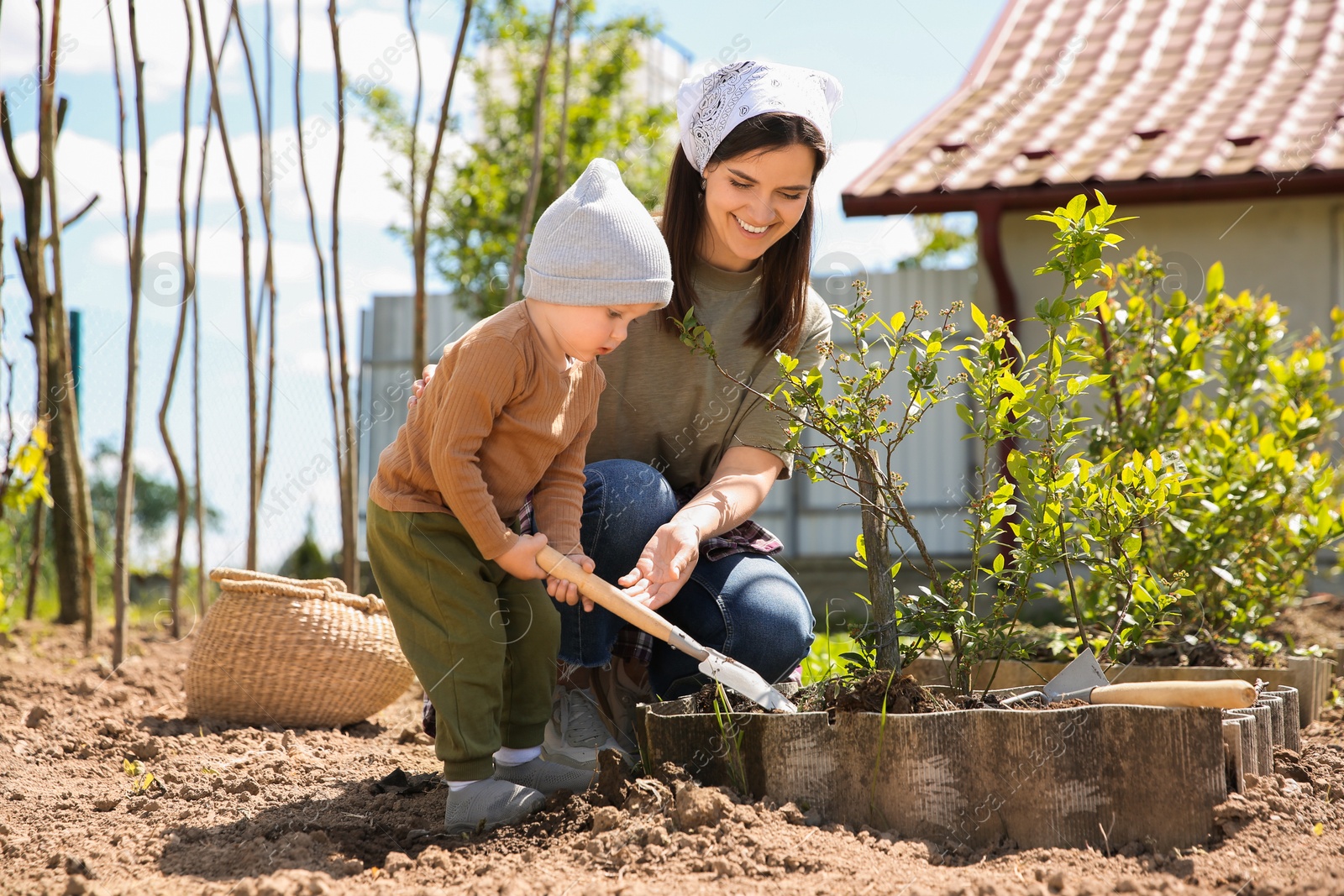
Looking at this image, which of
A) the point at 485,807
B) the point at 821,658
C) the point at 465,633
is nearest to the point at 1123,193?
the point at 821,658

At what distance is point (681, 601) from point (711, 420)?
0.42 meters

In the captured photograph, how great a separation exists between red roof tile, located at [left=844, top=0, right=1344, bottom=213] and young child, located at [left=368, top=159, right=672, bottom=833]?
3.71 metres

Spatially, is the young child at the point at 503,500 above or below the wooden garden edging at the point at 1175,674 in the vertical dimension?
above

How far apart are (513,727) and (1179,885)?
112 cm

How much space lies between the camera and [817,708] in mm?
1863

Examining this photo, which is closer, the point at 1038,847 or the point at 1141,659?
the point at 1038,847

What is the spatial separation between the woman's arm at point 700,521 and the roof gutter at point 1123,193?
129 inches

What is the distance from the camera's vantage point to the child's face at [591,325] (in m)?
1.87

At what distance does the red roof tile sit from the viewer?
16.8 feet

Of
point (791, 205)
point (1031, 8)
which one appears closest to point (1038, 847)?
point (791, 205)

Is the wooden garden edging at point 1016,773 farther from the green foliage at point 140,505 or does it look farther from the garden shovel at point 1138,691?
the green foliage at point 140,505

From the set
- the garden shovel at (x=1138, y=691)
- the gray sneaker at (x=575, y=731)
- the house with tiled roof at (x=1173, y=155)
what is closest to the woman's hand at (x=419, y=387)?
the gray sneaker at (x=575, y=731)

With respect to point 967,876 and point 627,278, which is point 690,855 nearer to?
point 967,876

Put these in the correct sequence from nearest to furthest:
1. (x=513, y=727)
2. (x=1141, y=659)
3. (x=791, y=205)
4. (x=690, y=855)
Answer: (x=690, y=855)
(x=513, y=727)
(x=791, y=205)
(x=1141, y=659)
